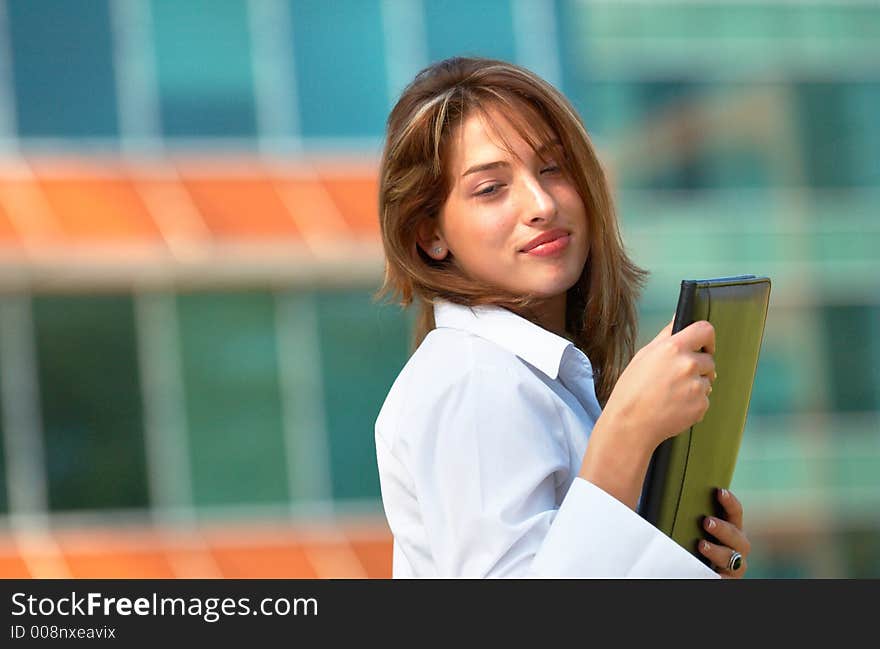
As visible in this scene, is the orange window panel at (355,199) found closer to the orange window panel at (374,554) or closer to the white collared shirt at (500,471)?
the orange window panel at (374,554)

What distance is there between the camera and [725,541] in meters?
2.00

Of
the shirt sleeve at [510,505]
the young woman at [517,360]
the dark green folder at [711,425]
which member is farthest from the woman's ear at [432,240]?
the dark green folder at [711,425]

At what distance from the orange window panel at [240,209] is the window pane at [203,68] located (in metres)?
0.44

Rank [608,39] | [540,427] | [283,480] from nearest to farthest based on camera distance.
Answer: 1. [540,427]
2. [283,480]
3. [608,39]

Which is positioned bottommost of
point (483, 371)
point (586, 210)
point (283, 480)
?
point (283, 480)

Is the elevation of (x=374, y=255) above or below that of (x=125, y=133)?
below

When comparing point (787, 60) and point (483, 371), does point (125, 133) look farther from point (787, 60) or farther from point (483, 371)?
point (483, 371)

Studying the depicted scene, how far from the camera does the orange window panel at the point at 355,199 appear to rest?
13.3 metres

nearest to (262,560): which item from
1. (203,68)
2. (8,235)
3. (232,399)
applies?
(232,399)

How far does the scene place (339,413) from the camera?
12.9 m

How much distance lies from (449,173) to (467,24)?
11500mm

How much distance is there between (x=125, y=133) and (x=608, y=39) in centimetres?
511

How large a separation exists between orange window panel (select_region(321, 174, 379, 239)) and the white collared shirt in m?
11.2

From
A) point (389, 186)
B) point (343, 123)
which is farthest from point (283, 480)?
point (389, 186)
